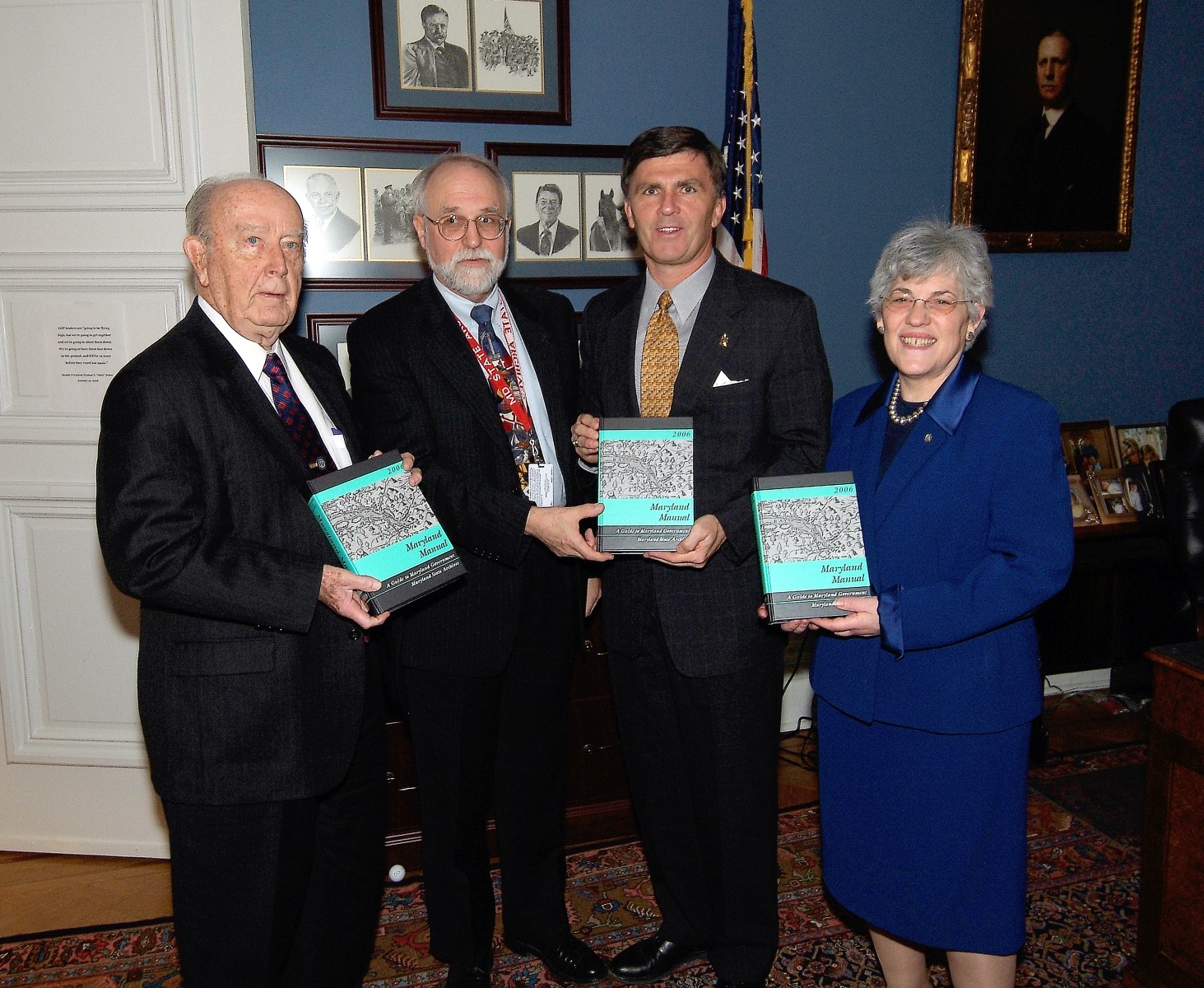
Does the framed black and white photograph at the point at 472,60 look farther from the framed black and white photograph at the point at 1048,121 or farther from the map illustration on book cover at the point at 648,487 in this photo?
the map illustration on book cover at the point at 648,487

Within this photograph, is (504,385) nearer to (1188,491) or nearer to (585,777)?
(585,777)

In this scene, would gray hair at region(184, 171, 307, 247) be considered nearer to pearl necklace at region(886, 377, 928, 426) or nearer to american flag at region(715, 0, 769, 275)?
pearl necklace at region(886, 377, 928, 426)

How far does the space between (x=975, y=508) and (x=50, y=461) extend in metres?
2.77

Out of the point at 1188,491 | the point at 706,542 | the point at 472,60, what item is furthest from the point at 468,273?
the point at 1188,491

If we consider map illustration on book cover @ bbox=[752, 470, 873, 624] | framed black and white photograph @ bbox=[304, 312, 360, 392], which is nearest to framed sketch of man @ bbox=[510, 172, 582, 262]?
framed black and white photograph @ bbox=[304, 312, 360, 392]

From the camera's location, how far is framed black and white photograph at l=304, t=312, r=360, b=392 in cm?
312

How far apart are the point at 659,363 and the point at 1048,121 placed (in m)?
2.66

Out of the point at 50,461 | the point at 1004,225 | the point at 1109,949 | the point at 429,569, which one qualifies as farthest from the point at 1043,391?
the point at 50,461

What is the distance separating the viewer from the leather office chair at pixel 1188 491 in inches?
110

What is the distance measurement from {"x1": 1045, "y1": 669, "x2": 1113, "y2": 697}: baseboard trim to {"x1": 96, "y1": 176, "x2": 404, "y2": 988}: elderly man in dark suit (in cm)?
353

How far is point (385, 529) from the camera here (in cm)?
173

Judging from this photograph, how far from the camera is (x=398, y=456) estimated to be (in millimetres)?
1768

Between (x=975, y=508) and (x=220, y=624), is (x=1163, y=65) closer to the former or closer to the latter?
(x=975, y=508)

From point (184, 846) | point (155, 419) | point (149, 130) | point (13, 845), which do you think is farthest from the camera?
point (13, 845)
